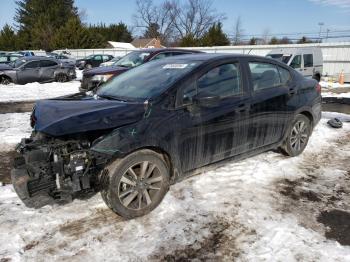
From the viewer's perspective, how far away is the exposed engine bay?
11.7 ft

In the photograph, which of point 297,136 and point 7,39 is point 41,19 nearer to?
point 7,39

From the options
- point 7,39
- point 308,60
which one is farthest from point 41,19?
point 308,60

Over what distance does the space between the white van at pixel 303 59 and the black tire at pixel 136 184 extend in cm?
1441

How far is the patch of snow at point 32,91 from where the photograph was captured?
14.2 meters

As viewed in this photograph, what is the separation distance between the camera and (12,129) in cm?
816

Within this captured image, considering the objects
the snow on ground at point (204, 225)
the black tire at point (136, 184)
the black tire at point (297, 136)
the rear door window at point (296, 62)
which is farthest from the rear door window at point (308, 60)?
the black tire at point (136, 184)

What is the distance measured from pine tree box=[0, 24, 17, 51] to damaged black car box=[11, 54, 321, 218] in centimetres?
6385

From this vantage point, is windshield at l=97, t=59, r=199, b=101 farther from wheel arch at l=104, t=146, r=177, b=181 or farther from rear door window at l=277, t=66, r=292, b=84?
rear door window at l=277, t=66, r=292, b=84

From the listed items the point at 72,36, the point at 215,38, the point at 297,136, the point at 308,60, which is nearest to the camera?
the point at 297,136

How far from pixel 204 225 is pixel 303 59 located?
51.5ft

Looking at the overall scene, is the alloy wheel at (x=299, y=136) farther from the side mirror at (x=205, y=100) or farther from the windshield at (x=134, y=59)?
the windshield at (x=134, y=59)

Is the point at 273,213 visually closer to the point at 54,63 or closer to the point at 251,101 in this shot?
the point at 251,101

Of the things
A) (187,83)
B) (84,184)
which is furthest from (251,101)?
(84,184)

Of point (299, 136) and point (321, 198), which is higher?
point (299, 136)
